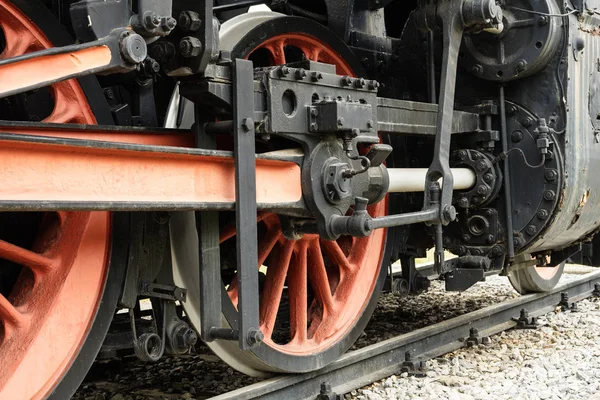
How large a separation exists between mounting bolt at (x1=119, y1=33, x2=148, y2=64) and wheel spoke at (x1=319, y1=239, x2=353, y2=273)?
5.89ft

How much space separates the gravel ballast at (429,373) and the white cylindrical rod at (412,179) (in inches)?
36.3

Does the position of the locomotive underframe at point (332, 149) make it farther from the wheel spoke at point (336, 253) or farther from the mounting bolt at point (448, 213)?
the wheel spoke at point (336, 253)

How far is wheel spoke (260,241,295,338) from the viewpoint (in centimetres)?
350

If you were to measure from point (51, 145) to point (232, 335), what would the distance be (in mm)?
971

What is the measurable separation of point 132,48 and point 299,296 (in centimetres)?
172

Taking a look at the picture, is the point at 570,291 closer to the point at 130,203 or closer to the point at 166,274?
the point at 166,274

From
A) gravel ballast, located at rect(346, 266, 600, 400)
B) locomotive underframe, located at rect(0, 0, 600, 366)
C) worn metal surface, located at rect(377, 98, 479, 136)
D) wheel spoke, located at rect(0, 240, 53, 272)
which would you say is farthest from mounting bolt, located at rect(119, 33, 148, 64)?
gravel ballast, located at rect(346, 266, 600, 400)

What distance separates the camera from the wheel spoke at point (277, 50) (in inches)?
136

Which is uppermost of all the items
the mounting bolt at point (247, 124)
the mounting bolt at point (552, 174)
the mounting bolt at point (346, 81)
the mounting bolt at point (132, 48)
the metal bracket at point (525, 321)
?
the mounting bolt at point (132, 48)

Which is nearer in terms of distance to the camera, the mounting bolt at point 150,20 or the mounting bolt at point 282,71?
the mounting bolt at point 150,20

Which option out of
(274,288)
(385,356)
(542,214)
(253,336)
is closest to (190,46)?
(253,336)

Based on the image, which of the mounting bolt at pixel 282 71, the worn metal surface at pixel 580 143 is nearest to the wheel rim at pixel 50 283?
the mounting bolt at pixel 282 71

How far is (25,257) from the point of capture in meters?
2.48

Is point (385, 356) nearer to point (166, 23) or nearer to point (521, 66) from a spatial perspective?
point (521, 66)
